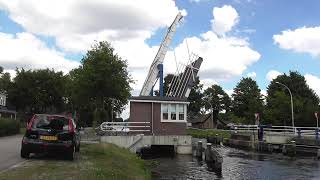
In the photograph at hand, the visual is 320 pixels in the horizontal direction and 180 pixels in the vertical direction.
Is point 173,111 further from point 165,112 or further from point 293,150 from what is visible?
point 293,150

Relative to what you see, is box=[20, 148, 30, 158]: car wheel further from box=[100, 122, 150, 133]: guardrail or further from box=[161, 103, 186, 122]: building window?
box=[161, 103, 186, 122]: building window

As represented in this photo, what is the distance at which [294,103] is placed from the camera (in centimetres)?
8519

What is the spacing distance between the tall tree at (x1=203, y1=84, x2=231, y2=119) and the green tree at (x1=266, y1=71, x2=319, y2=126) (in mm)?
42277

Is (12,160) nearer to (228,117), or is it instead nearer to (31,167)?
(31,167)

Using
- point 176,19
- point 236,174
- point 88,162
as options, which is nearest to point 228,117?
point 176,19

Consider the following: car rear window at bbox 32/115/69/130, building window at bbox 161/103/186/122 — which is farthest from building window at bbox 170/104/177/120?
car rear window at bbox 32/115/69/130

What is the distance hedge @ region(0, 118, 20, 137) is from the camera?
41938 millimetres

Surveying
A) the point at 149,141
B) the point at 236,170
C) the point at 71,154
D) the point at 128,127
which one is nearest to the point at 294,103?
the point at 128,127

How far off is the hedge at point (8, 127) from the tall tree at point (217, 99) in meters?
106

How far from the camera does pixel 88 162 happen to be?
2019 cm

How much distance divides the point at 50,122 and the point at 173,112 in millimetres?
23116

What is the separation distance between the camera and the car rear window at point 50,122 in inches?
774

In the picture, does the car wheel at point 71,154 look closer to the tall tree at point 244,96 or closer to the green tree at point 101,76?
the green tree at point 101,76

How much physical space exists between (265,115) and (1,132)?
61.7 metres
